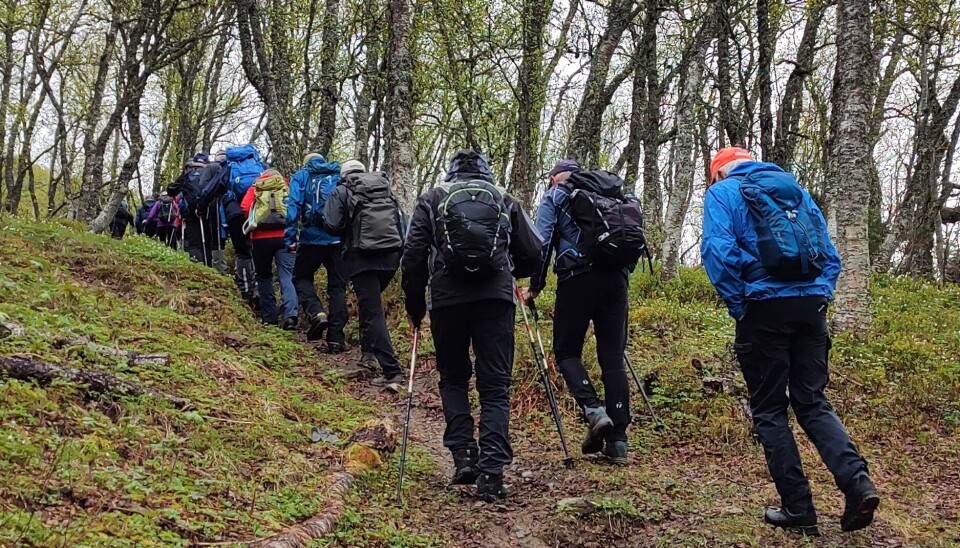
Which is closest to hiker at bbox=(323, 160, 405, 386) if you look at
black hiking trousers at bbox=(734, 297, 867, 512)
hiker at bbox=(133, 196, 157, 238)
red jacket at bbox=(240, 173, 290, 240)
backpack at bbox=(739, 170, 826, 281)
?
red jacket at bbox=(240, 173, 290, 240)

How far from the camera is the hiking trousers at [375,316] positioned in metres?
8.04

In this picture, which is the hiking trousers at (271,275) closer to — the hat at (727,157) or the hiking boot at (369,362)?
the hiking boot at (369,362)

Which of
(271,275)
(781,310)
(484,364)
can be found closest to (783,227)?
(781,310)

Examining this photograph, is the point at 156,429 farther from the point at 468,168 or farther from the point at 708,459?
the point at 708,459

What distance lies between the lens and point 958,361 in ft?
27.2

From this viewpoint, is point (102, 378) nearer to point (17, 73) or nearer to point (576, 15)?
point (576, 15)

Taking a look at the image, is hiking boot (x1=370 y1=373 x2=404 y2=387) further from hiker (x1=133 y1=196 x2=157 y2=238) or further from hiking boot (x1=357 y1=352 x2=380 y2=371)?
hiker (x1=133 y1=196 x2=157 y2=238)

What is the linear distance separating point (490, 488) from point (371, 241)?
371 cm

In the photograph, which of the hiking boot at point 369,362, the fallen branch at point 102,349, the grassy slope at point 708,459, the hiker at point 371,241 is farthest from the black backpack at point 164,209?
the fallen branch at point 102,349

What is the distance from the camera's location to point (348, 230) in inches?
321

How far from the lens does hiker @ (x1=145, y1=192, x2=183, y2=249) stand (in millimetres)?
17047

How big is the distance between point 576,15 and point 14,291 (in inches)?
689

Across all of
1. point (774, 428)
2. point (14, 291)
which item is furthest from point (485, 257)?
point (14, 291)

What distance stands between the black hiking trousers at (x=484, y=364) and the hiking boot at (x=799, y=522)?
76.0 inches
